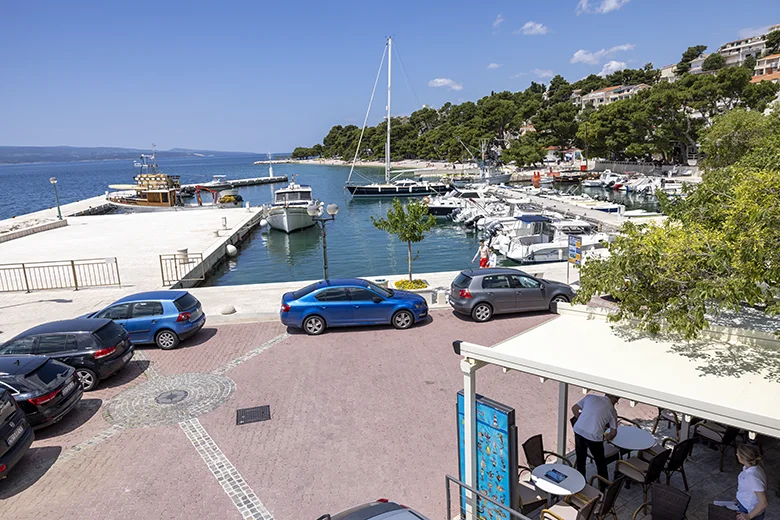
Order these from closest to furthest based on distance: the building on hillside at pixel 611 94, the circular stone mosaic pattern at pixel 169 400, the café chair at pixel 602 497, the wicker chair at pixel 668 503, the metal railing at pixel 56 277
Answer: the wicker chair at pixel 668 503 → the café chair at pixel 602 497 → the circular stone mosaic pattern at pixel 169 400 → the metal railing at pixel 56 277 → the building on hillside at pixel 611 94

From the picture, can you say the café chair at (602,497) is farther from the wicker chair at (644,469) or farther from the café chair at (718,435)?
the café chair at (718,435)

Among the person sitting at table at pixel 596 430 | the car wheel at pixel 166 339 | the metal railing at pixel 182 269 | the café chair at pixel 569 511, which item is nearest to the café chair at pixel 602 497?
the café chair at pixel 569 511

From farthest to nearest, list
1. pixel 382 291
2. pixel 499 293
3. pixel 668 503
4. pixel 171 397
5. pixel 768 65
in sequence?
pixel 768 65 → pixel 499 293 → pixel 382 291 → pixel 171 397 → pixel 668 503

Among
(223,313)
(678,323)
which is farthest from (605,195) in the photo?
(678,323)

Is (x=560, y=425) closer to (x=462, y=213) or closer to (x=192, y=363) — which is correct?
(x=192, y=363)

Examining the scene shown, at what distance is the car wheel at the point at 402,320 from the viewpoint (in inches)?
557

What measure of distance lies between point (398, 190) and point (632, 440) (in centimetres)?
6066

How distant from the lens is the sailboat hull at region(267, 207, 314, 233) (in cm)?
4097

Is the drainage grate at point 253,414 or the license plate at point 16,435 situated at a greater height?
the license plate at point 16,435

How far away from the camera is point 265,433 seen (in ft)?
29.5

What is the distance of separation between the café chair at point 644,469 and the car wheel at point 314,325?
28.9 ft

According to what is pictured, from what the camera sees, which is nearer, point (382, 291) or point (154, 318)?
point (154, 318)

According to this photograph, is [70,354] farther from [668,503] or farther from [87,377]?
[668,503]

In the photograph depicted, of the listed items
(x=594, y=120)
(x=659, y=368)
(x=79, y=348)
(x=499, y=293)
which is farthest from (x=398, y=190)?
(x=659, y=368)
